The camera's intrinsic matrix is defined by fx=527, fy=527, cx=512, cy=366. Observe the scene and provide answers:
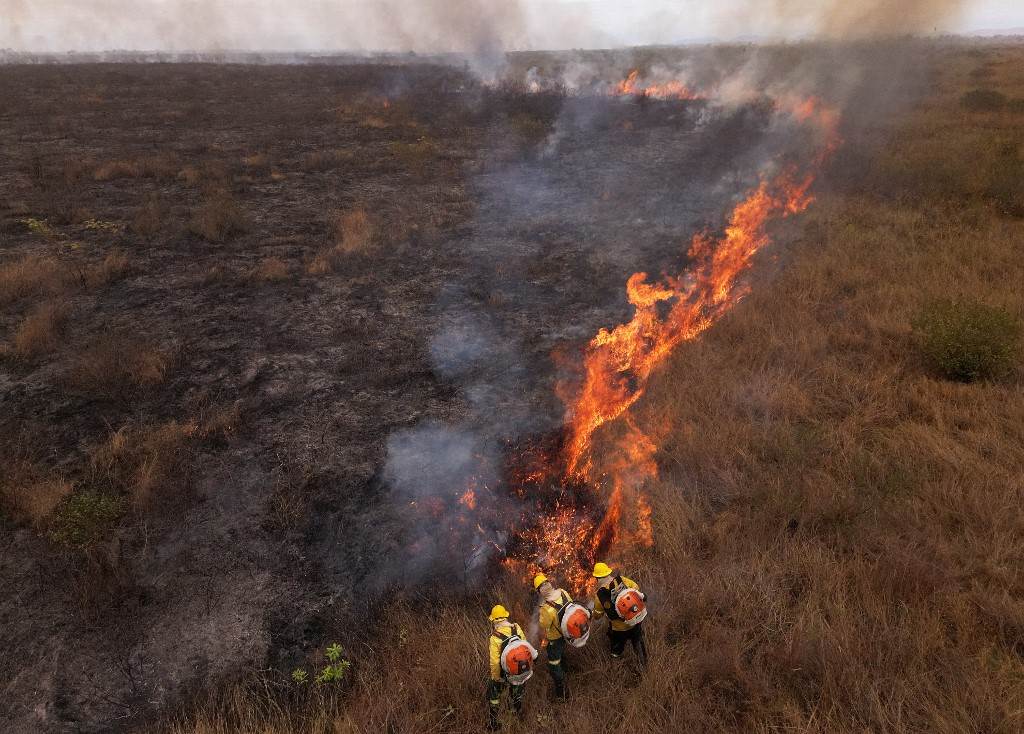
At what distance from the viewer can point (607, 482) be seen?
17.1 feet

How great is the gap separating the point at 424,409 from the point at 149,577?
10.1ft

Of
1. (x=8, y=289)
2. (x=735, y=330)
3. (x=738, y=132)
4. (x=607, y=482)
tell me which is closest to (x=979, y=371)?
(x=735, y=330)

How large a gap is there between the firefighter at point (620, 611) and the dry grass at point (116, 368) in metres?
6.20

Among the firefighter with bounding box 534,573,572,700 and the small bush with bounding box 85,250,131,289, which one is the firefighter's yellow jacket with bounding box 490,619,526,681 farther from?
the small bush with bounding box 85,250,131,289

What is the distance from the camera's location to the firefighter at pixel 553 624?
3070 millimetres

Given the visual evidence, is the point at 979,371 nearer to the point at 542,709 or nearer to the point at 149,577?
the point at 542,709

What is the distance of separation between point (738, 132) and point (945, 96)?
12.2 m

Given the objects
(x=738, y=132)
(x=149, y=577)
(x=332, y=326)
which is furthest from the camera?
(x=738, y=132)

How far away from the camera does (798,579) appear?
3.89 meters

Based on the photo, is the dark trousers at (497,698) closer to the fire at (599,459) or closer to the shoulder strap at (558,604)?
the shoulder strap at (558,604)

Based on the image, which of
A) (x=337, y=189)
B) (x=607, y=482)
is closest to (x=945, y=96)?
(x=337, y=189)

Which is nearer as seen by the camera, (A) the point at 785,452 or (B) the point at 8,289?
(A) the point at 785,452

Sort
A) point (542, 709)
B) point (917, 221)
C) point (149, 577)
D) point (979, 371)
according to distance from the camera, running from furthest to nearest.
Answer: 1. point (917, 221)
2. point (979, 371)
3. point (149, 577)
4. point (542, 709)

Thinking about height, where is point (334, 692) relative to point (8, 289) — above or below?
below
